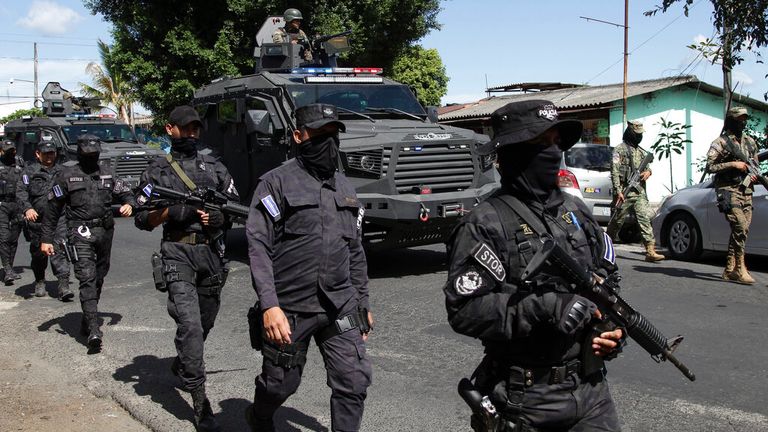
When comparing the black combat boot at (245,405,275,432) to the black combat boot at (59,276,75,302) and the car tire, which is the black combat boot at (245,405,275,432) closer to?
the black combat boot at (59,276,75,302)

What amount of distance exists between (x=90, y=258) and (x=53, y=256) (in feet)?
9.24

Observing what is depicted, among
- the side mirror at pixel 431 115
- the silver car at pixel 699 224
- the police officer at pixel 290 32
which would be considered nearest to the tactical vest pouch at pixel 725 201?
the silver car at pixel 699 224

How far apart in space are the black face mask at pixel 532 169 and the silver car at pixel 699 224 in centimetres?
740

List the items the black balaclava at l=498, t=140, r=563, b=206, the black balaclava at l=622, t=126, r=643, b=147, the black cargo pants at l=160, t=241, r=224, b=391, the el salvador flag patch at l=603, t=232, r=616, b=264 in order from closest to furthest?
1. the black balaclava at l=498, t=140, r=563, b=206
2. the el salvador flag patch at l=603, t=232, r=616, b=264
3. the black cargo pants at l=160, t=241, r=224, b=391
4. the black balaclava at l=622, t=126, r=643, b=147

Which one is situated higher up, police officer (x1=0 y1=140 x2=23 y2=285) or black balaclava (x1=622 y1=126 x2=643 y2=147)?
black balaclava (x1=622 y1=126 x2=643 y2=147)

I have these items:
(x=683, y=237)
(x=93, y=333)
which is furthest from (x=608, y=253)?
(x=683, y=237)

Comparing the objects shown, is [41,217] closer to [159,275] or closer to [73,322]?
[73,322]

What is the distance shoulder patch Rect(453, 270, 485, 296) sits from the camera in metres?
2.70

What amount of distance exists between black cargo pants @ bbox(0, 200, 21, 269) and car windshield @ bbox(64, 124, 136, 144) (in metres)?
8.05

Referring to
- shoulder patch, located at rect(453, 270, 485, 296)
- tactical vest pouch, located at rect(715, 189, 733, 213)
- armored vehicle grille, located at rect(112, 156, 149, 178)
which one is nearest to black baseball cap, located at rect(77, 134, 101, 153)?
shoulder patch, located at rect(453, 270, 485, 296)

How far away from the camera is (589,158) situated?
14820 mm

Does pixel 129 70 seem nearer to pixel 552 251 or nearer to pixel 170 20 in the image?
pixel 170 20

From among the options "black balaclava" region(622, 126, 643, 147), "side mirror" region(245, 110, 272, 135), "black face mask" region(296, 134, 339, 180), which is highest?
"side mirror" region(245, 110, 272, 135)

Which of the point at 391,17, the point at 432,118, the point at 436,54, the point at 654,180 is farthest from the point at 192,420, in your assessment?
the point at 436,54
